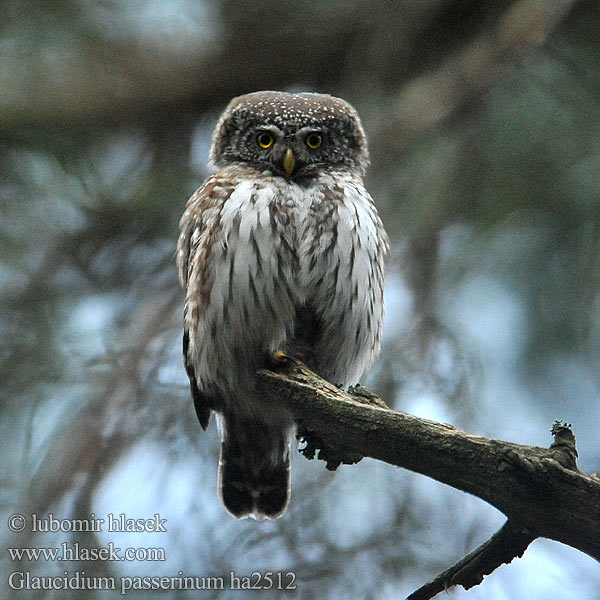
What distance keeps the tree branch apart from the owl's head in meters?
1.85

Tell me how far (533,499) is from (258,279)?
1949 millimetres

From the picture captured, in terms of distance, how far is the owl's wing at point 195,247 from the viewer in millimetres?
4125

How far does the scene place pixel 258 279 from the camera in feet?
12.8

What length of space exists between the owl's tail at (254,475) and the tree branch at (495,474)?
181 cm

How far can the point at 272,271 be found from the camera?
12.8 ft

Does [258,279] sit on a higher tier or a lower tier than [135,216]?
lower

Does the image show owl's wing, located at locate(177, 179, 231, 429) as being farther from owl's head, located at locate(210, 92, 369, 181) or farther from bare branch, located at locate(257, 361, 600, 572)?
bare branch, located at locate(257, 361, 600, 572)

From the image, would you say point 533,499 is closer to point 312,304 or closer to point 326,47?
point 312,304

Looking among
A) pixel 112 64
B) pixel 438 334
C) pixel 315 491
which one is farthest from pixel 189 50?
pixel 315 491

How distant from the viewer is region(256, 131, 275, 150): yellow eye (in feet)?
14.3

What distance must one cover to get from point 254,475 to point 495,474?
2.43m

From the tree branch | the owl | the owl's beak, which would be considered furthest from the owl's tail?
the tree branch

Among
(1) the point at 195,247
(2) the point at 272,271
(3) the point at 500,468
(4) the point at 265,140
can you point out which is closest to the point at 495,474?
(3) the point at 500,468

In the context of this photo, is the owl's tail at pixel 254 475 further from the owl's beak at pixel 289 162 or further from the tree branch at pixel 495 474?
the tree branch at pixel 495 474
